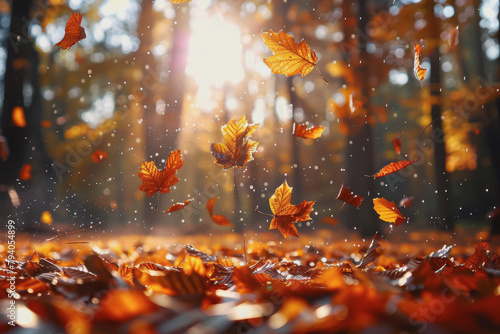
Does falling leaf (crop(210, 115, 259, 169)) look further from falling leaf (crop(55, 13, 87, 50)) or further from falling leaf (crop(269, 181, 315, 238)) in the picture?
falling leaf (crop(55, 13, 87, 50))

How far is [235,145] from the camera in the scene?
167 centimetres

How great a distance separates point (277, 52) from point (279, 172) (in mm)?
16750

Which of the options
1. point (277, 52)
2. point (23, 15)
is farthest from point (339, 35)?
point (277, 52)

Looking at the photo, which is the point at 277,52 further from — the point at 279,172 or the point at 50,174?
the point at 279,172

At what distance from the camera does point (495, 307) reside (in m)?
0.66

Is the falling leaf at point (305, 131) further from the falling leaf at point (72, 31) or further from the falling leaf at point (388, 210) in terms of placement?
the falling leaf at point (72, 31)

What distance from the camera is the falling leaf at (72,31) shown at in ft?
6.03

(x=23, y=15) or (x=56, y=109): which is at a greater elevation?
(x=23, y=15)

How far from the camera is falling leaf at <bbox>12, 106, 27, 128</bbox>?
7.50 metres

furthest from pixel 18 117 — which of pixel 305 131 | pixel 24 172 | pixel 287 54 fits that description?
pixel 287 54

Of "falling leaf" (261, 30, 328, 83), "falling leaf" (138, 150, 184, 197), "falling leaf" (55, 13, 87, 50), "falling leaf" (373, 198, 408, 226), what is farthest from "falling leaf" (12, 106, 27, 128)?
"falling leaf" (373, 198, 408, 226)

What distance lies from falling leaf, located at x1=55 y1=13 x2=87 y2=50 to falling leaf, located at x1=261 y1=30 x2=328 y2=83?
0.97m

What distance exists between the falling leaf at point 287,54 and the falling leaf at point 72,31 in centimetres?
97

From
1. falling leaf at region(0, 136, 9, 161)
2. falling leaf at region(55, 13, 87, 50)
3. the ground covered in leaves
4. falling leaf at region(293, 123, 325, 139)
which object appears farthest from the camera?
falling leaf at region(0, 136, 9, 161)
